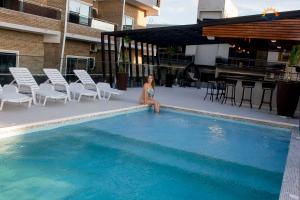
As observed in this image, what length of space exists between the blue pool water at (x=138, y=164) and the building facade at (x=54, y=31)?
22.6ft

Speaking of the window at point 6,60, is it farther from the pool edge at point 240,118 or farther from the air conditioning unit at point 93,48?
the pool edge at point 240,118

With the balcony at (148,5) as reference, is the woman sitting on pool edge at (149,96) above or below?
below

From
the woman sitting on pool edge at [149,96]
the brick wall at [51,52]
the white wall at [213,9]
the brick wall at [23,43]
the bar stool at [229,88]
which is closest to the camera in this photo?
the woman sitting on pool edge at [149,96]

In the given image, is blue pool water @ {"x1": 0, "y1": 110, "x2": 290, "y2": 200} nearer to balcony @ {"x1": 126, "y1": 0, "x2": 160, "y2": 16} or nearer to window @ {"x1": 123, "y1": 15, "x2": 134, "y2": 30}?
window @ {"x1": 123, "y1": 15, "x2": 134, "y2": 30}

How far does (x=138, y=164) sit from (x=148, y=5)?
74.2ft

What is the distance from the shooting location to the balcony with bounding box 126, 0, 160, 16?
25.4m

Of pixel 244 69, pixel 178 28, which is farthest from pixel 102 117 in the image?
pixel 244 69

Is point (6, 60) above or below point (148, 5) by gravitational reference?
below

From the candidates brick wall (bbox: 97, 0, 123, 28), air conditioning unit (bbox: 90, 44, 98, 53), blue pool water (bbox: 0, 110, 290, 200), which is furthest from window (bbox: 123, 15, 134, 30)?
blue pool water (bbox: 0, 110, 290, 200)

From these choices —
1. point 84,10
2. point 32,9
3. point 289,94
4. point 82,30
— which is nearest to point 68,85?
point 32,9

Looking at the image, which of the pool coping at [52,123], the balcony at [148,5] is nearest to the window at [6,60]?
the pool coping at [52,123]

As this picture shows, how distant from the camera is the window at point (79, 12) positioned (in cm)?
1981

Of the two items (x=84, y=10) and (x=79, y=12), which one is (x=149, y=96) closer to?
(x=79, y=12)

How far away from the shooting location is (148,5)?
26797 millimetres
